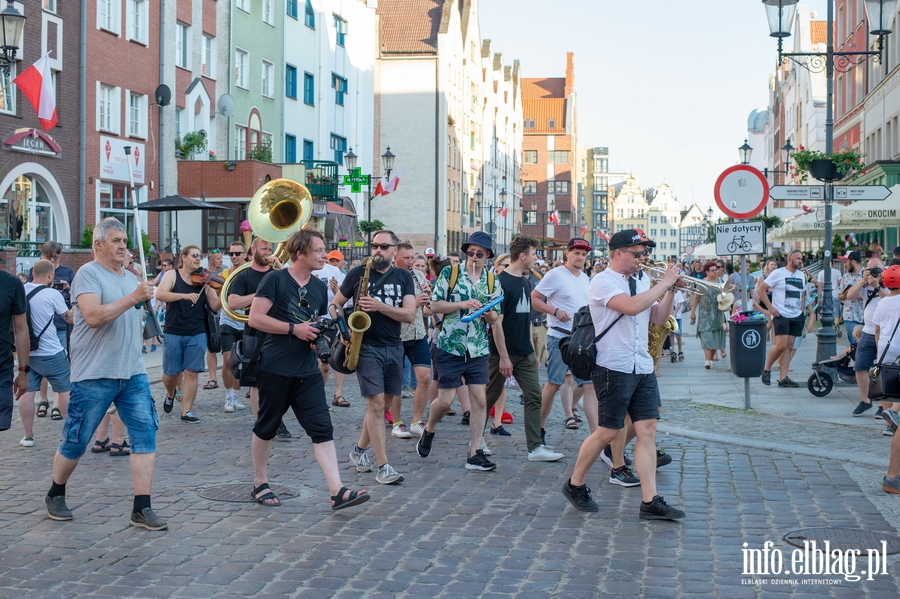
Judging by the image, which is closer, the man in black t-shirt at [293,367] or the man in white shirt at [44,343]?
the man in black t-shirt at [293,367]

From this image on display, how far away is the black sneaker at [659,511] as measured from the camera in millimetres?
6677

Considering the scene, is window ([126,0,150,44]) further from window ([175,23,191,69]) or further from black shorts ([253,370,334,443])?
black shorts ([253,370,334,443])

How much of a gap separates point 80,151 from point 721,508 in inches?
862

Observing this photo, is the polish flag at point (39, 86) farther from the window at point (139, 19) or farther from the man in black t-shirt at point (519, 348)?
the man in black t-shirt at point (519, 348)

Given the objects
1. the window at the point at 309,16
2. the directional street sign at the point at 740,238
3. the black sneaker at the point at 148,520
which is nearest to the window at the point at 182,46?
the window at the point at 309,16

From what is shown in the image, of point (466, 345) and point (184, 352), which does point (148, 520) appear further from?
point (184, 352)

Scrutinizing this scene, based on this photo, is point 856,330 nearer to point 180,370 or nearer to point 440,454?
point 440,454

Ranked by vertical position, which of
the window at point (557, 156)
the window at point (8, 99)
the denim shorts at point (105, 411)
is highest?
the window at point (557, 156)

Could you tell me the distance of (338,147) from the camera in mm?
44656

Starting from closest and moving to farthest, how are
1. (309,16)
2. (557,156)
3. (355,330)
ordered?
(355,330), (309,16), (557,156)

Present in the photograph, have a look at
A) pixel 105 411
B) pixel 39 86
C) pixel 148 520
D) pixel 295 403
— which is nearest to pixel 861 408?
pixel 295 403

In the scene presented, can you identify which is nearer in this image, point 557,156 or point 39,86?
point 39,86

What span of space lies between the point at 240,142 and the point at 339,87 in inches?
411

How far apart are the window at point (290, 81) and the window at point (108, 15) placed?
11.7 meters
